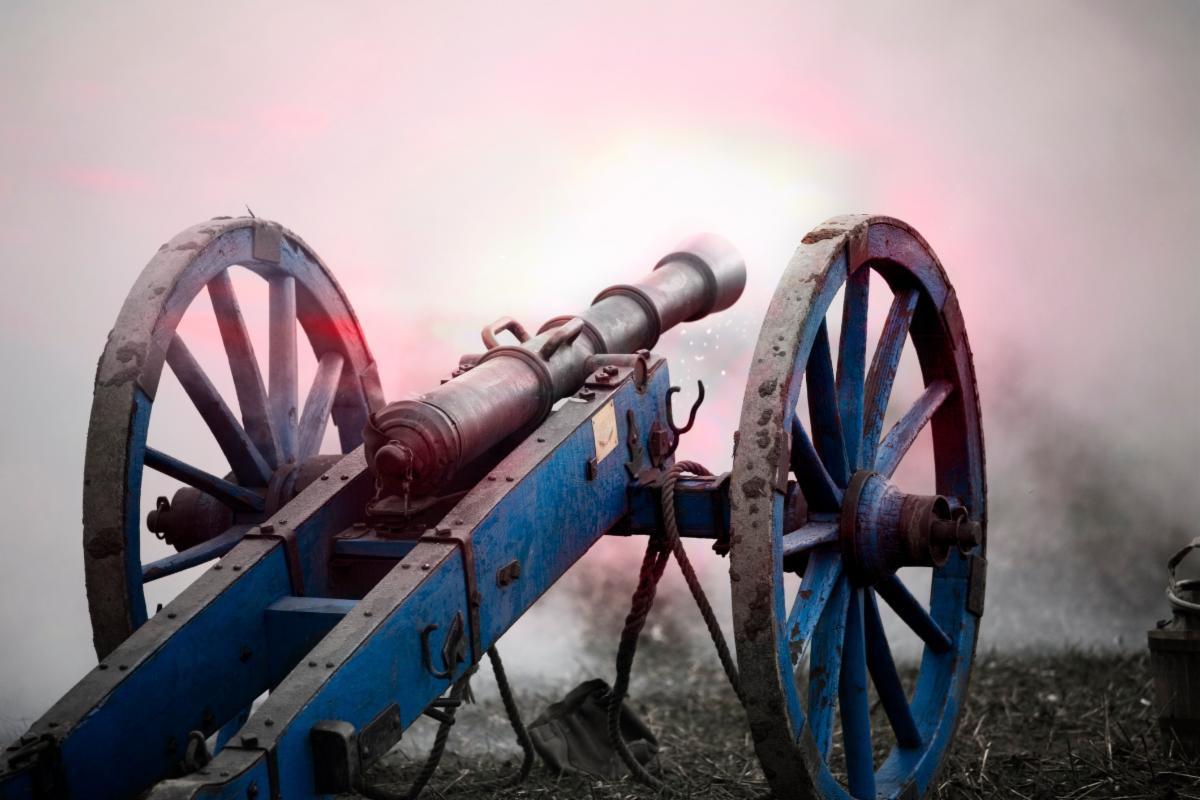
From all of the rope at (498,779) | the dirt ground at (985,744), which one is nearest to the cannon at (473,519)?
the rope at (498,779)

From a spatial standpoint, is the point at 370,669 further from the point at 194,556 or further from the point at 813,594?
the point at 194,556

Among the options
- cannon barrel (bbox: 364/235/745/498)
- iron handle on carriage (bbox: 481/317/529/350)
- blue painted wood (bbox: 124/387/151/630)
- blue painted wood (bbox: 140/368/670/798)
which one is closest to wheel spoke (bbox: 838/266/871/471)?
blue painted wood (bbox: 140/368/670/798)

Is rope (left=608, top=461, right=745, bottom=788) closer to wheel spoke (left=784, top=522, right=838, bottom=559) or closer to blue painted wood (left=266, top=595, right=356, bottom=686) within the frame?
wheel spoke (left=784, top=522, right=838, bottom=559)

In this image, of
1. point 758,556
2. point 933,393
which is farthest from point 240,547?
point 933,393

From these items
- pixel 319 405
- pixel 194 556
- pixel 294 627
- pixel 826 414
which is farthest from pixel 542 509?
pixel 319 405

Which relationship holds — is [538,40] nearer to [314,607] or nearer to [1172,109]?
[1172,109]

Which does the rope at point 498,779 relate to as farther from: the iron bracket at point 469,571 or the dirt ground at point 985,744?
the iron bracket at point 469,571

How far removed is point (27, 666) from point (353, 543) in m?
3.28

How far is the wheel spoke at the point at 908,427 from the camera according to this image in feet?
13.2

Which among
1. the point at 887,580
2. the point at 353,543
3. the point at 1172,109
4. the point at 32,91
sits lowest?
the point at 887,580

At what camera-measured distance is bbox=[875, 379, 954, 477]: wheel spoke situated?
158 inches

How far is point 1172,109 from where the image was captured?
6852mm

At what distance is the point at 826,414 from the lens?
371 cm

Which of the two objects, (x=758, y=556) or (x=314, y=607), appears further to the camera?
(x=314, y=607)
